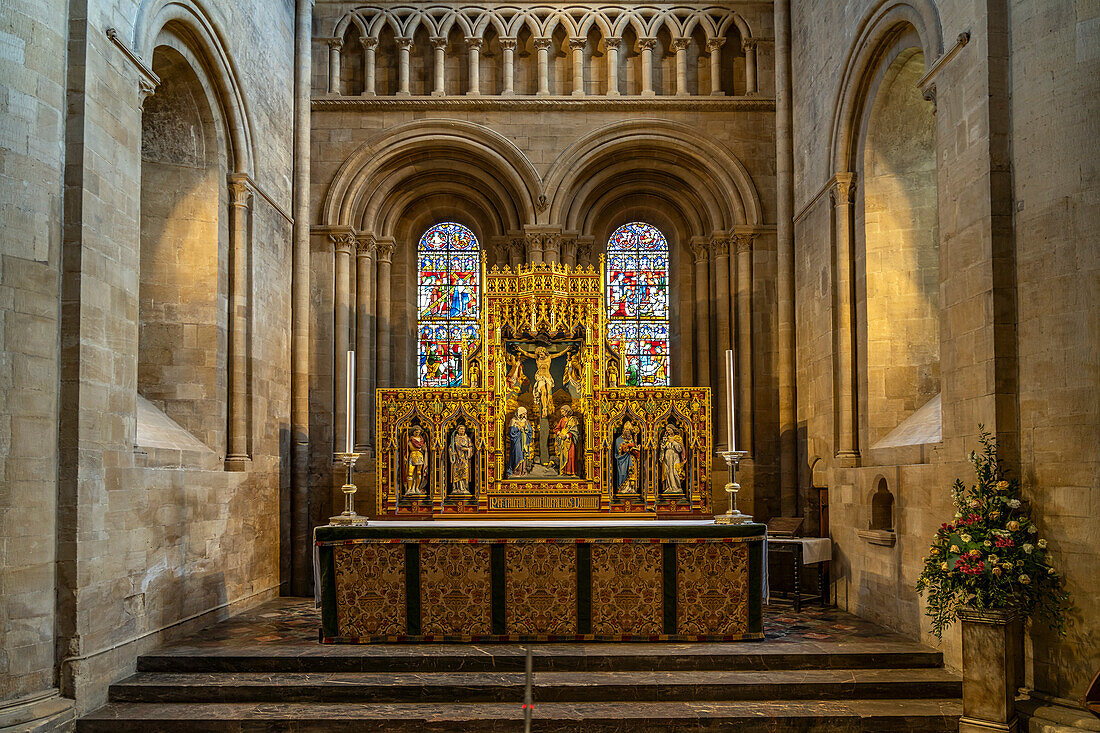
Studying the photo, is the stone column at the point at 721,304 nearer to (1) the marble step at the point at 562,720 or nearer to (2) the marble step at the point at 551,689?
(2) the marble step at the point at 551,689

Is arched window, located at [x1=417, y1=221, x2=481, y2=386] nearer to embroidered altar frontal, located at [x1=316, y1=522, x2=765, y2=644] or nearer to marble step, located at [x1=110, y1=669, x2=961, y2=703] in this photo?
embroidered altar frontal, located at [x1=316, y1=522, x2=765, y2=644]

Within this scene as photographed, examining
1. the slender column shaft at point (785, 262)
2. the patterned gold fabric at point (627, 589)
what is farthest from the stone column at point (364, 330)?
the patterned gold fabric at point (627, 589)

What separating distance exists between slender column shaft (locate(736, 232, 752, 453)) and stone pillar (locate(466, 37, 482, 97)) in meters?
4.22

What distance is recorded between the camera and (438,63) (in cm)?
1382

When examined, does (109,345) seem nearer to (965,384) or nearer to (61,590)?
(61,590)

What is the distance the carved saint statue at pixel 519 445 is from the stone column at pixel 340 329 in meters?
4.49

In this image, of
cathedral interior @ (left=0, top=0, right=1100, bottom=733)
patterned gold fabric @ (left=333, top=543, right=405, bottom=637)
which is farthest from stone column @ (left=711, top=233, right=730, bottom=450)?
patterned gold fabric @ (left=333, top=543, right=405, bottom=637)

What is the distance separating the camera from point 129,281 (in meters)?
8.14

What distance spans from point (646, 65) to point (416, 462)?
7.16 metres

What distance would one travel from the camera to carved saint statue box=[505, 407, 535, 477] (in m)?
9.68

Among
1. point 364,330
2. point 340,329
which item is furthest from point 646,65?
point 340,329

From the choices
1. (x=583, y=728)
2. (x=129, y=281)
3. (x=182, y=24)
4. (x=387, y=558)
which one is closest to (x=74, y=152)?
(x=129, y=281)

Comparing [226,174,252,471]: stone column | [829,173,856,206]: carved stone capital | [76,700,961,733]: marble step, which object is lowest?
[76,700,961,733]: marble step

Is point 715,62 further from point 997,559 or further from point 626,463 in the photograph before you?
point 997,559
